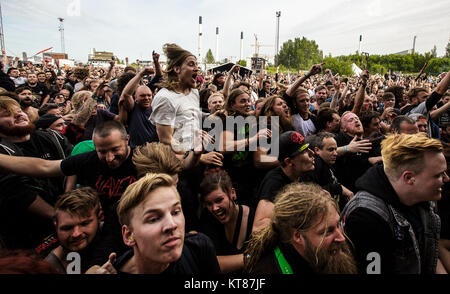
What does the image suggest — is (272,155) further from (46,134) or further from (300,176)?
(46,134)

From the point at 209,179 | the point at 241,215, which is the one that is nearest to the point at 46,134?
the point at 209,179

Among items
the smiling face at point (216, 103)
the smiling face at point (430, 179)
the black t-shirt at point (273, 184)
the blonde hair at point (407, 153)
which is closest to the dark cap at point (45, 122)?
the smiling face at point (216, 103)

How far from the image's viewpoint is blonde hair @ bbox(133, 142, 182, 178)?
7.41 ft

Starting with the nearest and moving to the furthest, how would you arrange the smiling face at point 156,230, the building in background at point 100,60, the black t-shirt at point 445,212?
the smiling face at point 156,230
the black t-shirt at point 445,212
the building in background at point 100,60

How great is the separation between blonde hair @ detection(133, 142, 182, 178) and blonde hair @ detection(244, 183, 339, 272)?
3.32 ft

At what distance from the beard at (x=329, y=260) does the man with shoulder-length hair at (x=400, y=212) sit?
211 millimetres

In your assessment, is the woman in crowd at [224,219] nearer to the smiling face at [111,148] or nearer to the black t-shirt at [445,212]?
the smiling face at [111,148]

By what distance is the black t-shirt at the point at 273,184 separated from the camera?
247cm

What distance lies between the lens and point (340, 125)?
4.60m

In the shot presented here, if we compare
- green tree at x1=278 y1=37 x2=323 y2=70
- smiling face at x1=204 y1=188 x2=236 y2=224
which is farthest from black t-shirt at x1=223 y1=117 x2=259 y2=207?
green tree at x1=278 y1=37 x2=323 y2=70

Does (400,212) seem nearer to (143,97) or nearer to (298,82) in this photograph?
(298,82)

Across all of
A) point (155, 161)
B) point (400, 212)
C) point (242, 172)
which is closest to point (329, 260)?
point (400, 212)

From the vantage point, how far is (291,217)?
1687 mm
